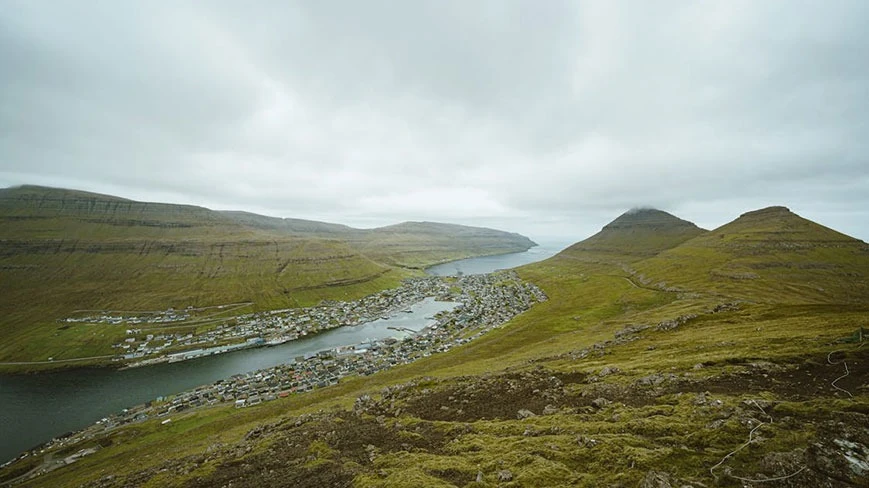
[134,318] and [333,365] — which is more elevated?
[333,365]

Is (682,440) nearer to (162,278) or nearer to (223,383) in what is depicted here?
(223,383)

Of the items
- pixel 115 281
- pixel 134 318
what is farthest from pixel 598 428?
pixel 115 281

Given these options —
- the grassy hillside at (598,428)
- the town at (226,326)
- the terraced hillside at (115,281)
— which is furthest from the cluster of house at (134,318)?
the grassy hillside at (598,428)

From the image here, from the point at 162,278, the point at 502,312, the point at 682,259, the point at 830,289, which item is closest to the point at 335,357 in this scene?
the point at 502,312

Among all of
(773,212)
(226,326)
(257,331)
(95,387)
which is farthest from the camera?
(773,212)

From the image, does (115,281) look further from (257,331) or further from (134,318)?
(257,331)

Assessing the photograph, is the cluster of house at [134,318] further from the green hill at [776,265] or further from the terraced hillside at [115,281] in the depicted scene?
the green hill at [776,265]

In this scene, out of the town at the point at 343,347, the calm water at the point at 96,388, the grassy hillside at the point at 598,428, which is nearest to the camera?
the grassy hillside at the point at 598,428
